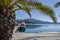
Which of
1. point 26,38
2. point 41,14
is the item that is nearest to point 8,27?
point 41,14

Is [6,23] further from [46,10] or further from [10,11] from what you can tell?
[46,10]

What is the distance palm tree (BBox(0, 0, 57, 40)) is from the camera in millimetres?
8288

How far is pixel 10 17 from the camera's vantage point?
8570mm

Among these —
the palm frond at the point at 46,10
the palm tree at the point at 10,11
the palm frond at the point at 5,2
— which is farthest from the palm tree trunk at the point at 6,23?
the palm frond at the point at 46,10

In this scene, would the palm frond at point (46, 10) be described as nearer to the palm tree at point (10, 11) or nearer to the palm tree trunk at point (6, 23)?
the palm tree at point (10, 11)

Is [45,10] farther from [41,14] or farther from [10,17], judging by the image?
[10,17]

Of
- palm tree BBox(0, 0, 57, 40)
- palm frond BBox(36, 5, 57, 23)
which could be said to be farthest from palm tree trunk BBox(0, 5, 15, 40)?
palm frond BBox(36, 5, 57, 23)

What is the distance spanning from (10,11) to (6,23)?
0.59 metres

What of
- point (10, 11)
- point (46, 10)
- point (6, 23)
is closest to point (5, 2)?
point (10, 11)

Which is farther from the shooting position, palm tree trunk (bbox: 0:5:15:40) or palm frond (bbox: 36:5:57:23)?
palm frond (bbox: 36:5:57:23)

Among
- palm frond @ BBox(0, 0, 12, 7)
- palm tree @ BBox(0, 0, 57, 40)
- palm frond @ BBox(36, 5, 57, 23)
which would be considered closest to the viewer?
palm frond @ BBox(0, 0, 12, 7)

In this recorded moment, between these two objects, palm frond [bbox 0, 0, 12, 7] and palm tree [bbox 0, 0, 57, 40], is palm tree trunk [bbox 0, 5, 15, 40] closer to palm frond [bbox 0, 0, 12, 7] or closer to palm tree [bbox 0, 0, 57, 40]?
palm tree [bbox 0, 0, 57, 40]

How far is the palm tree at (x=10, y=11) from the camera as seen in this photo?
326 inches

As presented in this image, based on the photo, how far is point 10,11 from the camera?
335 inches
